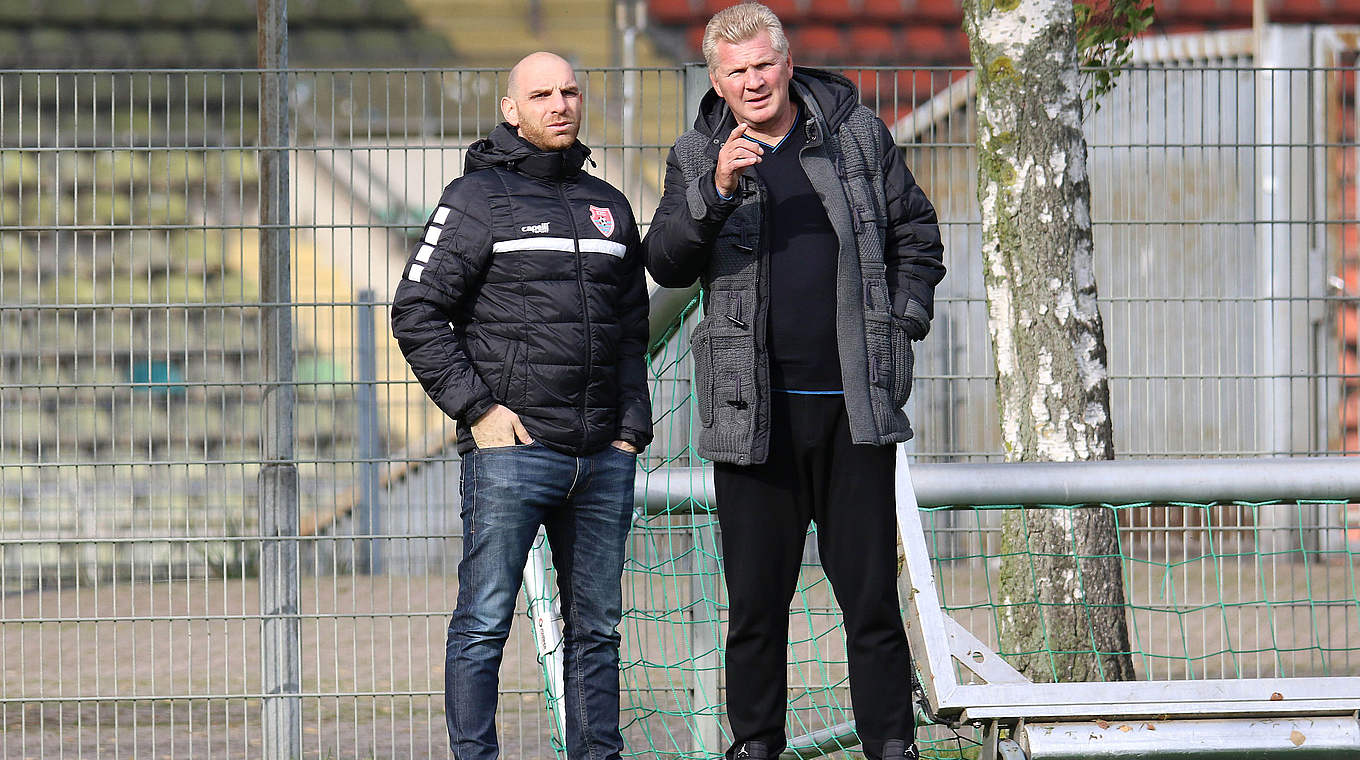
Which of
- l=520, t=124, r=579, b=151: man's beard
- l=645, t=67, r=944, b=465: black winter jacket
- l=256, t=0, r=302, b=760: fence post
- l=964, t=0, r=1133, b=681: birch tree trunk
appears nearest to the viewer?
l=645, t=67, r=944, b=465: black winter jacket

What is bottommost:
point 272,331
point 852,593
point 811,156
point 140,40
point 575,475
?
point 852,593

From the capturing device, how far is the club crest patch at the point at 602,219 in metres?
3.19

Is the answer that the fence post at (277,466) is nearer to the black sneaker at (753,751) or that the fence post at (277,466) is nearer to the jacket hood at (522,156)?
the jacket hood at (522,156)

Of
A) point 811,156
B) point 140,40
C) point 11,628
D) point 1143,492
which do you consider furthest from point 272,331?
point 140,40

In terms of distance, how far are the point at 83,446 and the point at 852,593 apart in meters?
2.74

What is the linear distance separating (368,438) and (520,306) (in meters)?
1.88

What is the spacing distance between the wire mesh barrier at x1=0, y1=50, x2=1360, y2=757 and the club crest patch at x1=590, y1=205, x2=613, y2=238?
3.86 feet

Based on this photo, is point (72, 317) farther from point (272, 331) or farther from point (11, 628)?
point (11, 628)

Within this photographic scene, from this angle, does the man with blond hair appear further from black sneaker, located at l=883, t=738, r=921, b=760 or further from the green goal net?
the green goal net

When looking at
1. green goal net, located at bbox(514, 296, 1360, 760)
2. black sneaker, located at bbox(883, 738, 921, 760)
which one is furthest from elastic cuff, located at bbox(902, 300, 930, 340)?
black sneaker, located at bbox(883, 738, 921, 760)

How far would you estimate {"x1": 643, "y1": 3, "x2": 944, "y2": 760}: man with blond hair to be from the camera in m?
3.09

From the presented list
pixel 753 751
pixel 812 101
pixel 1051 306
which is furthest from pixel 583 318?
pixel 1051 306

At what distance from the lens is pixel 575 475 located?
3.17 meters

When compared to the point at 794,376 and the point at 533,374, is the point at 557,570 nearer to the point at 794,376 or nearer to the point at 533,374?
the point at 533,374
